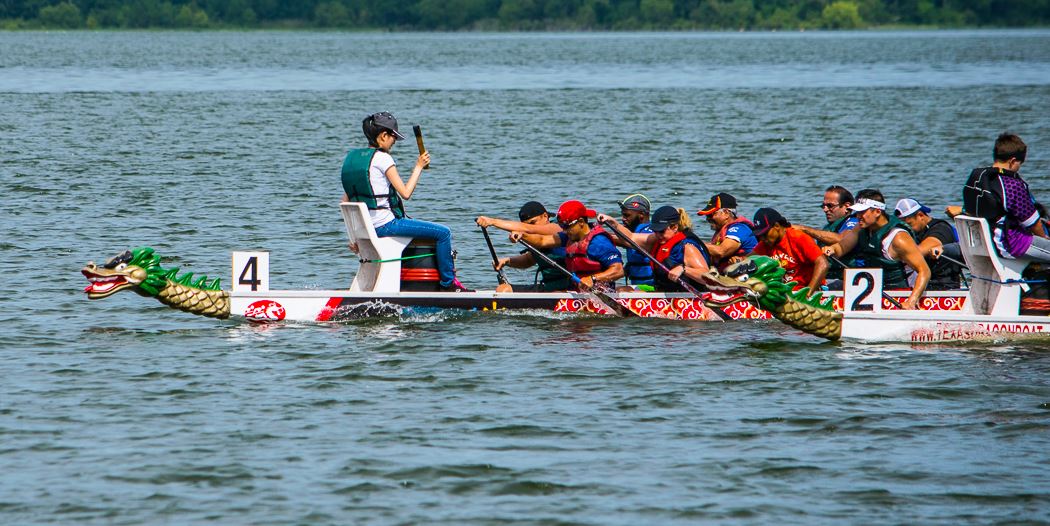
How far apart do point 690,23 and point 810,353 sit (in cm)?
14232

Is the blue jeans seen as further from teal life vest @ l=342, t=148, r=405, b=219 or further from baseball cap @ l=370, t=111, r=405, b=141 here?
baseball cap @ l=370, t=111, r=405, b=141

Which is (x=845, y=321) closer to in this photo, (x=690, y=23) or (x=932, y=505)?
(x=932, y=505)

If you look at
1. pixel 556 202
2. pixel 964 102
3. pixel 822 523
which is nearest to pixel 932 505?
pixel 822 523

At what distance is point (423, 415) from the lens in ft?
40.5

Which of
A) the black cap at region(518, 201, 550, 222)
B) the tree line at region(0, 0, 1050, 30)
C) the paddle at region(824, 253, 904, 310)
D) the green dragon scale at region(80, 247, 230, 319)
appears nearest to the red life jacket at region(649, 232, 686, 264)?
the black cap at region(518, 201, 550, 222)

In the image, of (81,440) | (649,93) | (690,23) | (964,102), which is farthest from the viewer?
(690,23)

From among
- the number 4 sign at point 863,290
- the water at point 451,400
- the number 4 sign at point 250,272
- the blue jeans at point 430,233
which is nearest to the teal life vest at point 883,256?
the number 4 sign at point 863,290

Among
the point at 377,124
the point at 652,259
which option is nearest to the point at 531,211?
the point at 652,259

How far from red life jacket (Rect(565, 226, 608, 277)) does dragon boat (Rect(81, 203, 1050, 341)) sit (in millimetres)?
331

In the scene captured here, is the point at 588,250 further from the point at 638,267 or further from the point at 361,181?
the point at 361,181

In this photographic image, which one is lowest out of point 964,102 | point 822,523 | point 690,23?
point 822,523

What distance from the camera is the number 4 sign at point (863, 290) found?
46.8 feet

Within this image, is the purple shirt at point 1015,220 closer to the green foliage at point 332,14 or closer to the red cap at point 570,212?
the red cap at point 570,212

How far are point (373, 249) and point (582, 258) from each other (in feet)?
7.31
